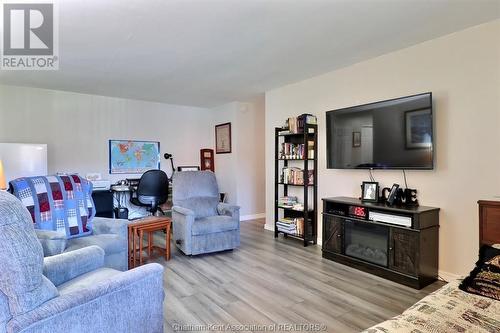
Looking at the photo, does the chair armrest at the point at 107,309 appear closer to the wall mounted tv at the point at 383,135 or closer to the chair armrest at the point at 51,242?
the chair armrest at the point at 51,242

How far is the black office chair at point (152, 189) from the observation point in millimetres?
4637

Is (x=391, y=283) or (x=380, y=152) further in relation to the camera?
(x=380, y=152)

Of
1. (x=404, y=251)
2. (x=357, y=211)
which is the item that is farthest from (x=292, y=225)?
(x=404, y=251)

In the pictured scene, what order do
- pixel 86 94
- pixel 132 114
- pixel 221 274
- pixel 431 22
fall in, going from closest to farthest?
pixel 431 22, pixel 221 274, pixel 86 94, pixel 132 114

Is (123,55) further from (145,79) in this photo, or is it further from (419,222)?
(419,222)

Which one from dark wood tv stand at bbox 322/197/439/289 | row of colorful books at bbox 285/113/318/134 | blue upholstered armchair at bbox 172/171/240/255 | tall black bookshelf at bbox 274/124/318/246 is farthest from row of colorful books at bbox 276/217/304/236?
row of colorful books at bbox 285/113/318/134

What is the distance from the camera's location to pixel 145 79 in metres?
4.21

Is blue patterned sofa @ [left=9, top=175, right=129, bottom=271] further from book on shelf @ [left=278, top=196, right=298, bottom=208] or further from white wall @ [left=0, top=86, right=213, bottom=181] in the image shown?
white wall @ [left=0, top=86, right=213, bottom=181]

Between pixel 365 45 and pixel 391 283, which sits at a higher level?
pixel 365 45

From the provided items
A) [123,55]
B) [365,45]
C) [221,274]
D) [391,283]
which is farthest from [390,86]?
[123,55]

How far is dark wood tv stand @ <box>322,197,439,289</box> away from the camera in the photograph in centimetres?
267

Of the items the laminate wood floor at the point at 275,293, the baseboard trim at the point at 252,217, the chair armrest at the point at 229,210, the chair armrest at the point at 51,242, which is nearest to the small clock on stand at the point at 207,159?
the baseboard trim at the point at 252,217

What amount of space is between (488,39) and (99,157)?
5.61 meters

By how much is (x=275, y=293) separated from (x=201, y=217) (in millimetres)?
1640
